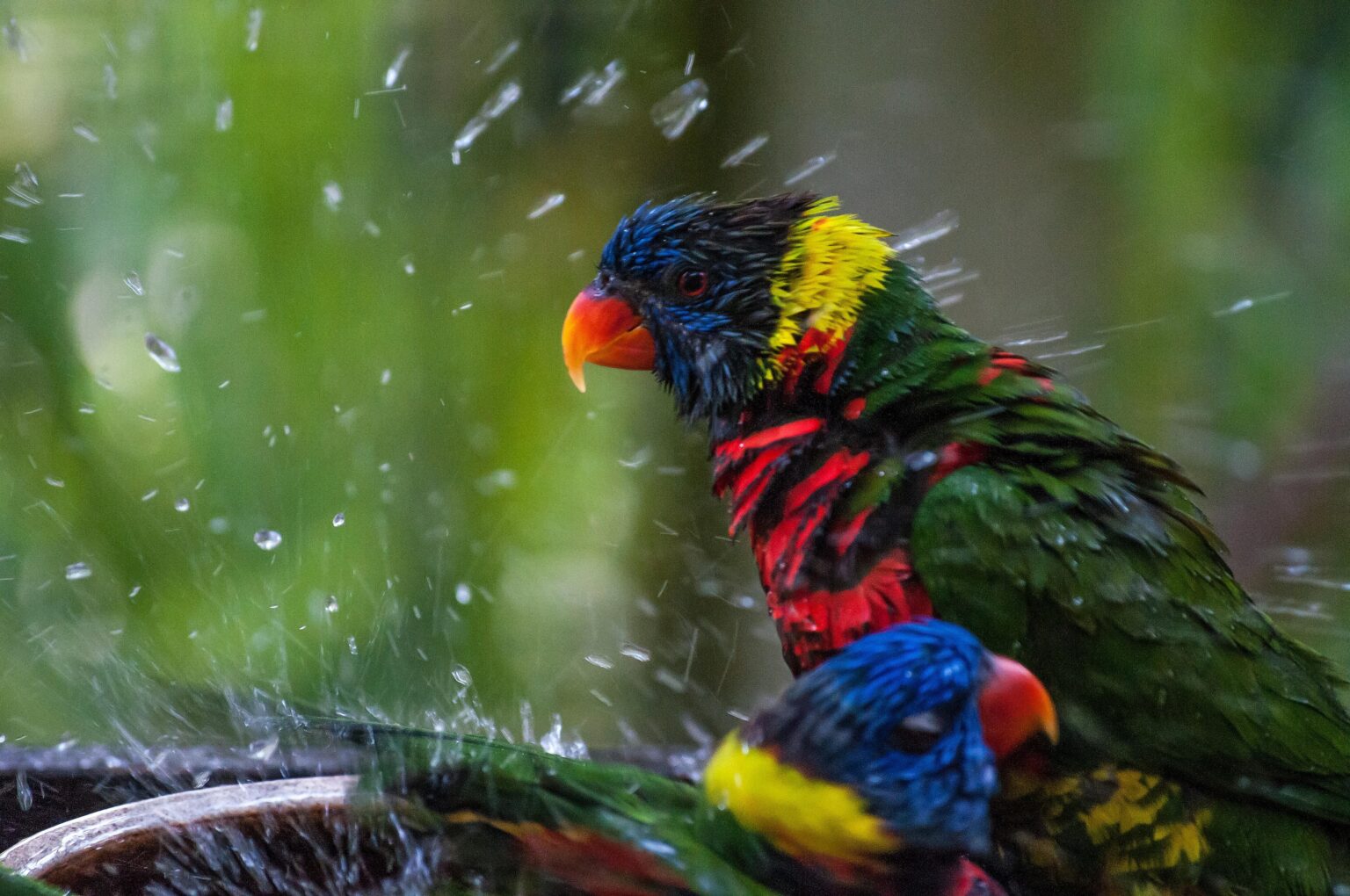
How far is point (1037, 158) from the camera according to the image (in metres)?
1.98

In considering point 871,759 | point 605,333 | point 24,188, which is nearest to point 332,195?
point 24,188

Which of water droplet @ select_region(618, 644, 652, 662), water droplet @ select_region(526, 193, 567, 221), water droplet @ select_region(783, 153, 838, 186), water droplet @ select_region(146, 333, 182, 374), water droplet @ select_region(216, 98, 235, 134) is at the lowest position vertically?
water droplet @ select_region(618, 644, 652, 662)

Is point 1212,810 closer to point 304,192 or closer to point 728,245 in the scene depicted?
point 728,245

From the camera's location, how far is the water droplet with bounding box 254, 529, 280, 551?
2.20m

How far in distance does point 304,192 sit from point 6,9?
0.77 meters

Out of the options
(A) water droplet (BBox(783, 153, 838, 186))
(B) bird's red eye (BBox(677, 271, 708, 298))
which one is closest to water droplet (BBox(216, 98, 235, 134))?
(A) water droplet (BBox(783, 153, 838, 186))

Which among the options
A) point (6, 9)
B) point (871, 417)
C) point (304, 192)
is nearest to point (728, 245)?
point (871, 417)

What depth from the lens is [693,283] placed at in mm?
1442

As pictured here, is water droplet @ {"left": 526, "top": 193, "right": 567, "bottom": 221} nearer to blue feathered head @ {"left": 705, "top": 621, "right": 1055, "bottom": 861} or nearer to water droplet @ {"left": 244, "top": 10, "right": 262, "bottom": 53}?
water droplet @ {"left": 244, "top": 10, "right": 262, "bottom": 53}

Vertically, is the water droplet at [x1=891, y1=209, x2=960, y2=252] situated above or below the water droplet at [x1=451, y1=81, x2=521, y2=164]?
below

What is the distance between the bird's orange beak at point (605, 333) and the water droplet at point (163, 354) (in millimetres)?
1028

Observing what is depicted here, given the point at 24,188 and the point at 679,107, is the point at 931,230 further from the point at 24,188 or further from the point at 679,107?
the point at 24,188

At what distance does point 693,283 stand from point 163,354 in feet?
4.09

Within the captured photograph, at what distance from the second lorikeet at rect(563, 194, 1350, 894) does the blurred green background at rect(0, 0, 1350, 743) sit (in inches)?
29.4
